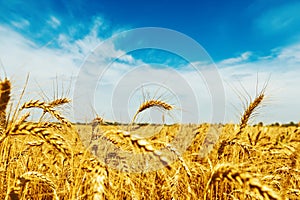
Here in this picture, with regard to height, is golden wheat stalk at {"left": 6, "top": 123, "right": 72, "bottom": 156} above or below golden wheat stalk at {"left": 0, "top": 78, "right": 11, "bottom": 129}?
below

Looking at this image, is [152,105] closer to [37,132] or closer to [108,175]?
[108,175]

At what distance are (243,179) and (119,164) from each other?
1.82m

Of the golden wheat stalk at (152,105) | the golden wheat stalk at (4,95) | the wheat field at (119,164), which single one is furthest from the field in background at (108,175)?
the golden wheat stalk at (152,105)

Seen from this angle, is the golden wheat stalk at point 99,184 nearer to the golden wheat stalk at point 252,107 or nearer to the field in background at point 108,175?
the field in background at point 108,175

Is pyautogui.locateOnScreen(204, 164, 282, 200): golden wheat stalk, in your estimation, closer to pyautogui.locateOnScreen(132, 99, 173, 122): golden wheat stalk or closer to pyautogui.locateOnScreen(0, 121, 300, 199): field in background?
pyautogui.locateOnScreen(0, 121, 300, 199): field in background

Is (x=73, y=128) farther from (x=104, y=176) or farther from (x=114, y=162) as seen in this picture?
(x=104, y=176)

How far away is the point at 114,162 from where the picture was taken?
2.95m

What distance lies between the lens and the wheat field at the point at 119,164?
1562mm

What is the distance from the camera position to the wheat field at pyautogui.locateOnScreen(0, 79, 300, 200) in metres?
1.56

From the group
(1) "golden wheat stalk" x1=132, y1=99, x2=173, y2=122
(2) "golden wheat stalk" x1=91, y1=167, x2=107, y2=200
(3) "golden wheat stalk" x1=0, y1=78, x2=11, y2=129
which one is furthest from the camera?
(1) "golden wheat stalk" x1=132, y1=99, x2=173, y2=122

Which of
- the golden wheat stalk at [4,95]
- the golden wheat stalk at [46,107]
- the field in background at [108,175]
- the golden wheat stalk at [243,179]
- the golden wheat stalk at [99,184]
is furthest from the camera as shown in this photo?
the golden wheat stalk at [46,107]

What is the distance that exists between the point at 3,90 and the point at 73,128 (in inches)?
36.6

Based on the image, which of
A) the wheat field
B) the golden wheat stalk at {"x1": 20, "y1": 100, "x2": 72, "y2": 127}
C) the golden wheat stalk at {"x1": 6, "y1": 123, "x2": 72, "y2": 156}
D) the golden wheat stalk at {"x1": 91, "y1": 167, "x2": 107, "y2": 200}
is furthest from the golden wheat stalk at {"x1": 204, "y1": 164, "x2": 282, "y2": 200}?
the golden wheat stalk at {"x1": 20, "y1": 100, "x2": 72, "y2": 127}

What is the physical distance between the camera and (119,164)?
2.92 meters
